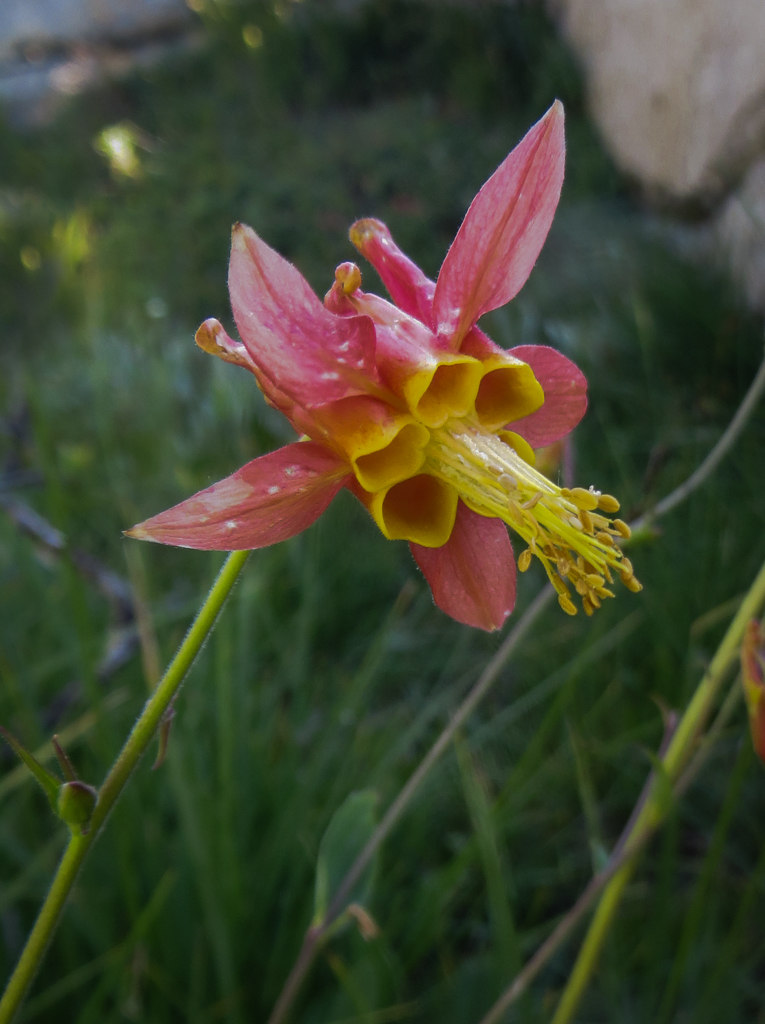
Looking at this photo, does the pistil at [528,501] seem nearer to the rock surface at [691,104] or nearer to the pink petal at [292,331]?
the pink petal at [292,331]

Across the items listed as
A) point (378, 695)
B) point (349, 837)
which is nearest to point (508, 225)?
point (349, 837)

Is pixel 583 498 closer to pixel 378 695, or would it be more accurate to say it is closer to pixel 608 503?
pixel 608 503

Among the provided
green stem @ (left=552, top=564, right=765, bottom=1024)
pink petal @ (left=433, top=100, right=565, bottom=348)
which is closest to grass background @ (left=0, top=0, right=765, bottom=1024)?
green stem @ (left=552, top=564, right=765, bottom=1024)

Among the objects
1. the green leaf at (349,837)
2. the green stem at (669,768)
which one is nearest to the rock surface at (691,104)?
the green stem at (669,768)

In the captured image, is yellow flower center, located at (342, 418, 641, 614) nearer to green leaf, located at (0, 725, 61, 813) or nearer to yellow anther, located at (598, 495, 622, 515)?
yellow anther, located at (598, 495, 622, 515)

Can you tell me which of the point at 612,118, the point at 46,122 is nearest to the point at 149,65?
the point at 46,122
